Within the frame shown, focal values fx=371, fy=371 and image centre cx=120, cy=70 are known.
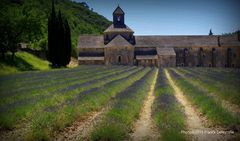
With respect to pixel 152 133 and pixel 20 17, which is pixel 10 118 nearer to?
pixel 152 133

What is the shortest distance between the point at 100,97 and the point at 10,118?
7436 millimetres

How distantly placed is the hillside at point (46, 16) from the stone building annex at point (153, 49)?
848 cm

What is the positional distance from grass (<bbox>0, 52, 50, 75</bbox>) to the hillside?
3126 mm

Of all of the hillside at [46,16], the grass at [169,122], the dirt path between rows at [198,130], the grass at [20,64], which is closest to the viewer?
the grass at [169,122]

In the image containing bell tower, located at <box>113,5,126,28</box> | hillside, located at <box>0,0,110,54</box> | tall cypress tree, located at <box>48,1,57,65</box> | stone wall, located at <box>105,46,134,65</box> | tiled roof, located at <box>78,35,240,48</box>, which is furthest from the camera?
bell tower, located at <box>113,5,126,28</box>

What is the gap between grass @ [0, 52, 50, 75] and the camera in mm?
47400

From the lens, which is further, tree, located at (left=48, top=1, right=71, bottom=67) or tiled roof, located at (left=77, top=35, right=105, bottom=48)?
tiled roof, located at (left=77, top=35, right=105, bottom=48)

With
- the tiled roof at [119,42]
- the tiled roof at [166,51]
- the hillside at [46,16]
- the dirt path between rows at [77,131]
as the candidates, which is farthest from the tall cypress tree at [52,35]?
the dirt path between rows at [77,131]

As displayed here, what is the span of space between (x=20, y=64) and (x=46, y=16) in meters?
56.9

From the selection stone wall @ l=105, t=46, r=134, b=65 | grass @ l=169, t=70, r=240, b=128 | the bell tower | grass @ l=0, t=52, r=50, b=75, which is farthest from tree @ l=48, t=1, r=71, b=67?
grass @ l=169, t=70, r=240, b=128

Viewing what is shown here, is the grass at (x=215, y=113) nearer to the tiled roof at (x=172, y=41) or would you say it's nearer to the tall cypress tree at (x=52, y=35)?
the tall cypress tree at (x=52, y=35)

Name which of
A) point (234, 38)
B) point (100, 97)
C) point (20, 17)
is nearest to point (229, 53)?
point (234, 38)

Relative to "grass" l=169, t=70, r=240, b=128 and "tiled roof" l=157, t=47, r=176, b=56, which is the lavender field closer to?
"grass" l=169, t=70, r=240, b=128

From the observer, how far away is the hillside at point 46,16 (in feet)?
214
